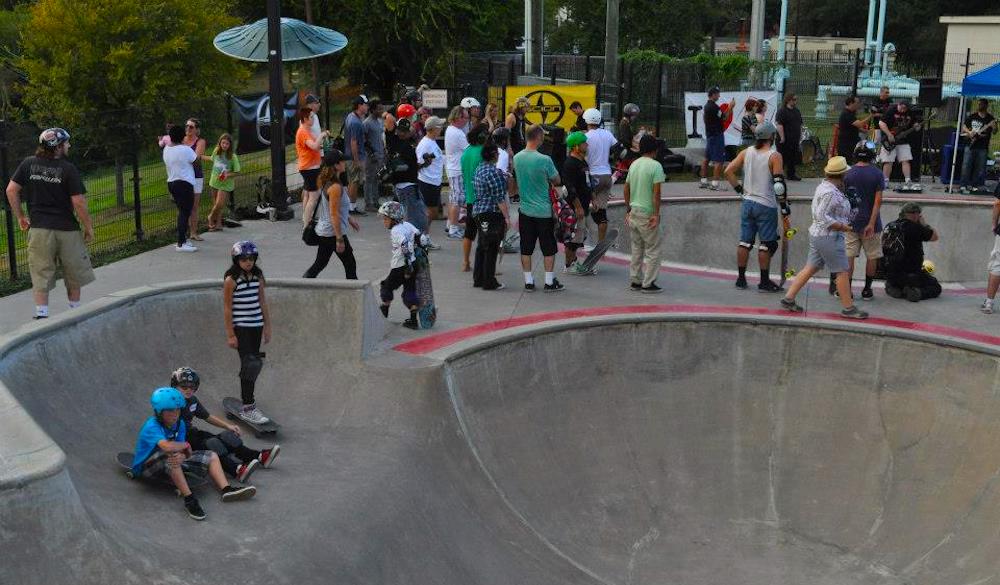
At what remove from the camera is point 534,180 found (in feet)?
37.9

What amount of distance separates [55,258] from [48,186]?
0.69 metres

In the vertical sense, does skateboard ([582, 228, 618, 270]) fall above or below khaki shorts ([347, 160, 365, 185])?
below

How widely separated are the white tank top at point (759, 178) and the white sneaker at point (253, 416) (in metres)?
5.89

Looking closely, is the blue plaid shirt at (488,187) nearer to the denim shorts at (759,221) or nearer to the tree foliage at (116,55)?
the denim shorts at (759,221)

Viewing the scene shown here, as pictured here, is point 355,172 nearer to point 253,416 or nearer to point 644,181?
point 644,181

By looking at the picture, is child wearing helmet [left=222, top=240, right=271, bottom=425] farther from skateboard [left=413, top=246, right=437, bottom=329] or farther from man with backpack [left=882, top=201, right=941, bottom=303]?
man with backpack [left=882, top=201, right=941, bottom=303]

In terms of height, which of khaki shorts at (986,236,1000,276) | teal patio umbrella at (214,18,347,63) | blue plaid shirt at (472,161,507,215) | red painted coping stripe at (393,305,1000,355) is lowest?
red painted coping stripe at (393,305,1000,355)

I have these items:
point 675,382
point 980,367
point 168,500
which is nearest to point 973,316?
point 980,367

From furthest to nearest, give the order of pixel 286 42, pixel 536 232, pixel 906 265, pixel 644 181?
pixel 286 42, pixel 906 265, pixel 536 232, pixel 644 181

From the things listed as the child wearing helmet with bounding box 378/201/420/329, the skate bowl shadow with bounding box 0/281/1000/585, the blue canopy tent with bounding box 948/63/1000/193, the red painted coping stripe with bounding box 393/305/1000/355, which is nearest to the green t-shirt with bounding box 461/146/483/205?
the red painted coping stripe with bounding box 393/305/1000/355

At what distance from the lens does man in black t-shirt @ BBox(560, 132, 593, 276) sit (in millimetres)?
12781

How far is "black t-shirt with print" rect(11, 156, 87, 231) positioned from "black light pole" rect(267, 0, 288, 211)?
6.51 m

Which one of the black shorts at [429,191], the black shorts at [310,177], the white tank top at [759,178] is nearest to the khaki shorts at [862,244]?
the white tank top at [759,178]

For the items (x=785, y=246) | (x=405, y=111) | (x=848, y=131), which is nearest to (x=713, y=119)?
(x=848, y=131)
